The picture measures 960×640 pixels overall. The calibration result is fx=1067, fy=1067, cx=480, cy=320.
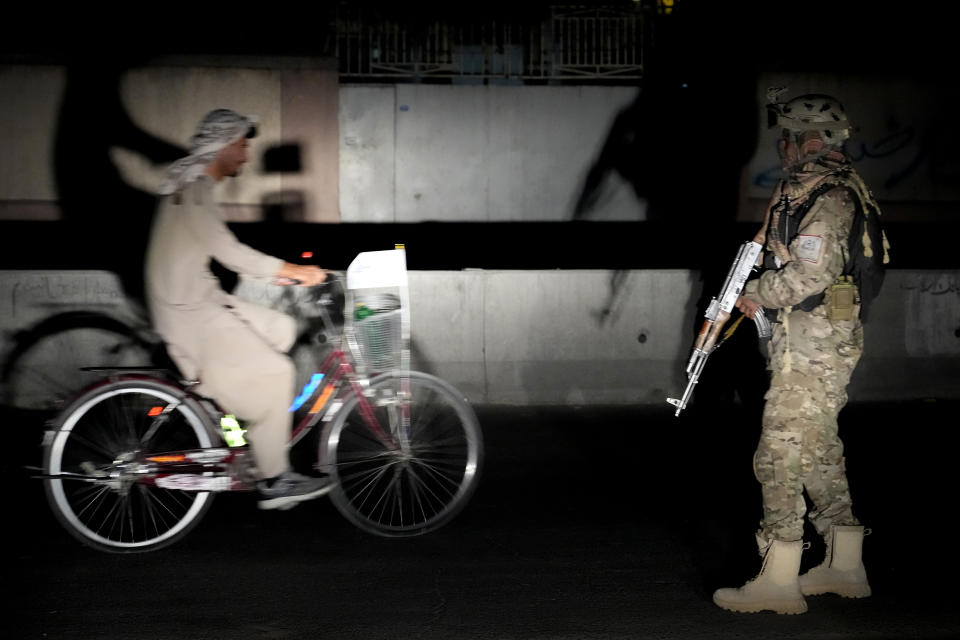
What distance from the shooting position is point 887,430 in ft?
26.7

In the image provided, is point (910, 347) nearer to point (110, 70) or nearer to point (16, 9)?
point (110, 70)

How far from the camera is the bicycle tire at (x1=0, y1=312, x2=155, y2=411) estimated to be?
8.48 meters

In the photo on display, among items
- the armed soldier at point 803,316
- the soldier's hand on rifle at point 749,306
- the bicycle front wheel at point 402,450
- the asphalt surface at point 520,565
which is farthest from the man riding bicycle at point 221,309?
the armed soldier at point 803,316

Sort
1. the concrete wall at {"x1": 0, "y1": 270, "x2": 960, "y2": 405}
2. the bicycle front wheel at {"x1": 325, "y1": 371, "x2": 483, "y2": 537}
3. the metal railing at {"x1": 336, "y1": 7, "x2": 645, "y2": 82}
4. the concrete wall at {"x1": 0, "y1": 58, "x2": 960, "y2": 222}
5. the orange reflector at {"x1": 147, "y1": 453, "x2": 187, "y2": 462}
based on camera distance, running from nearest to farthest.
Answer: the orange reflector at {"x1": 147, "y1": 453, "x2": 187, "y2": 462}
the bicycle front wheel at {"x1": 325, "y1": 371, "x2": 483, "y2": 537}
the concrete wall at {"x1": 0, "y1": 270, "x2": 960, "y2": 405}
the concrete wall at {"x1": 0, "y1": 58, "x2": 960, "y2": 222}
the metal railing at {"x1": 336, "y1": 7, "x2": 645, "y2": 82}

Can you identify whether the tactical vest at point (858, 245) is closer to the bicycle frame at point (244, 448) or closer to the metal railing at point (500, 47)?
the bicycle frame at point (244, 448)

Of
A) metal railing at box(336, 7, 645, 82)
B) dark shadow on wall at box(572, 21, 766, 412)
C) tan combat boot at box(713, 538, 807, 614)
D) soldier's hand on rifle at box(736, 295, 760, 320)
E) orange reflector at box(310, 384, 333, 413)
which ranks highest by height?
metal railing at box(336, 7, 645, 82)

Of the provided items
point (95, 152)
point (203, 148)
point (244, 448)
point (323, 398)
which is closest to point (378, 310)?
point (323, 398)

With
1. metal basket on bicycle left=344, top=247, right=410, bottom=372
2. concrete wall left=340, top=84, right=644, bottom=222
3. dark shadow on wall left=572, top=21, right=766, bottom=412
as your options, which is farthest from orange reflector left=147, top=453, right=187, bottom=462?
dark shadow on wall left=572, top=21, right=766, bottom=412

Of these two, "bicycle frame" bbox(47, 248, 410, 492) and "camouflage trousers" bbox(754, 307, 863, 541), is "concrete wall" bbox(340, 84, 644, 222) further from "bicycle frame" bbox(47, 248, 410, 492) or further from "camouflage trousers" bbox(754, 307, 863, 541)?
"camouflage trousers" bbox(754, 307, 863, 541)

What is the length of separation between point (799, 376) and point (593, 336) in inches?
178

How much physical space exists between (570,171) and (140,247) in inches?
253

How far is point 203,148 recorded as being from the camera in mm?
5172

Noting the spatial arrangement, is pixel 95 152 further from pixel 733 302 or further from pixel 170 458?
pixel 733 302

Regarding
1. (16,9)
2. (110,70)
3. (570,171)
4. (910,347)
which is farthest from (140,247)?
(910,347)
